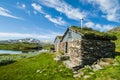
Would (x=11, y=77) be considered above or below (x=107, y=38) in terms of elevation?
below

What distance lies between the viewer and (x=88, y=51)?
23.8 meters

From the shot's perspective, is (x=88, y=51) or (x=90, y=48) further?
(x=90, y=48)

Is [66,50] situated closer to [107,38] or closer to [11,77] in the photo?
[107,38]

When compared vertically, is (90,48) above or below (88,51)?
above

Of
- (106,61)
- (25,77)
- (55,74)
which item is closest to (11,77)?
(25,77)

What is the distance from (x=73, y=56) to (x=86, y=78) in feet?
23.0

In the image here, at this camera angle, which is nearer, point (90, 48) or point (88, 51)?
point (88, 51)

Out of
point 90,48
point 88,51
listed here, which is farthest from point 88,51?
point 90,48

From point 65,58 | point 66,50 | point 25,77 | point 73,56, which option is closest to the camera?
point 25,77

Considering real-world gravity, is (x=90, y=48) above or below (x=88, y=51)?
above

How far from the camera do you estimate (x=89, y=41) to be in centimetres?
2406

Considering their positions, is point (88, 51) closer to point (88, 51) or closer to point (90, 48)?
point (88, 51)

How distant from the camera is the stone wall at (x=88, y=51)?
2348cm

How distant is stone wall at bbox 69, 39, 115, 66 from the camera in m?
23.5
